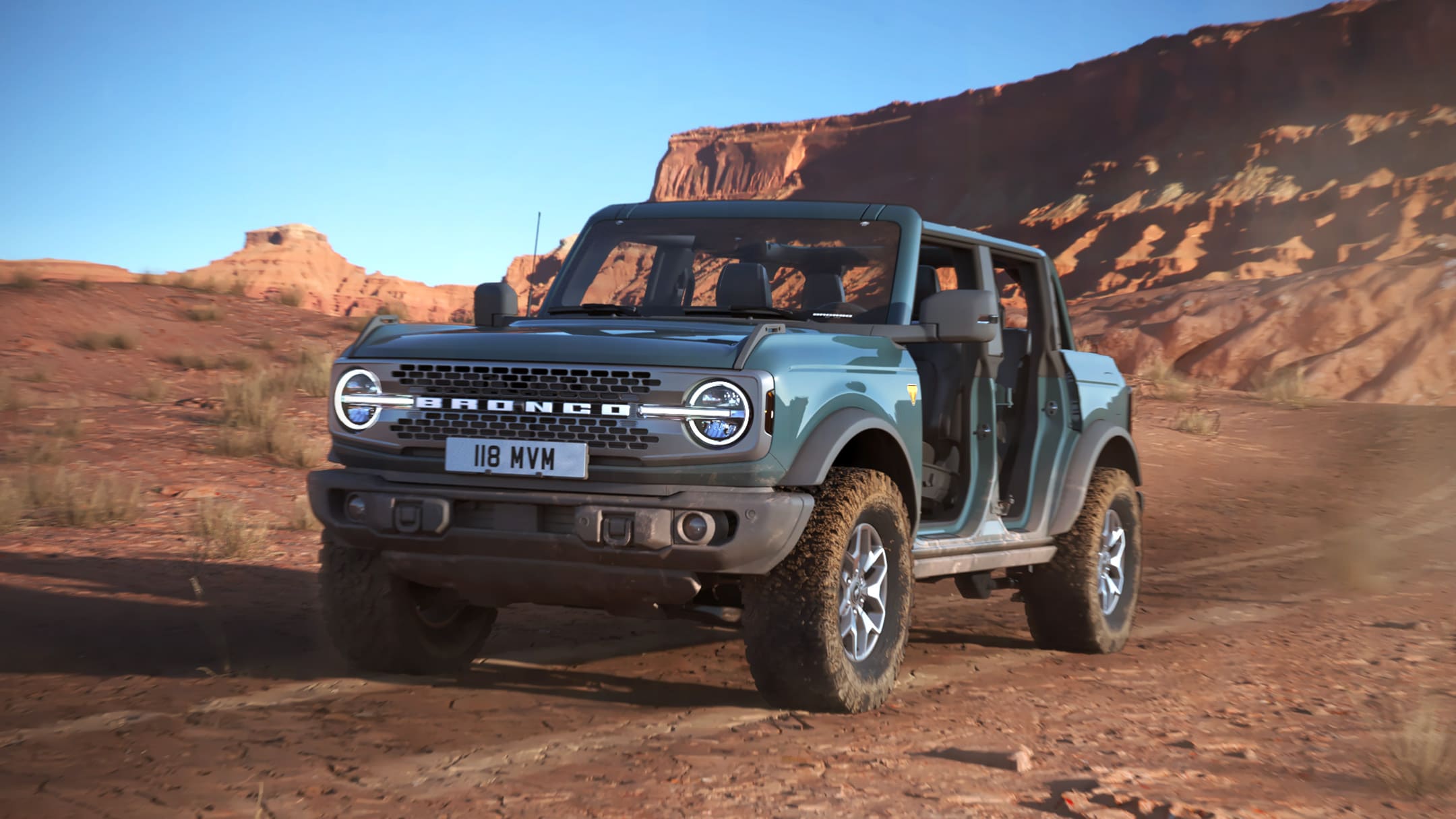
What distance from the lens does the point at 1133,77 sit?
6712 cm

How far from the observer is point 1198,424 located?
827 inches

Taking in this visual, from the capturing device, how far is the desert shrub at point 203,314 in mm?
22719

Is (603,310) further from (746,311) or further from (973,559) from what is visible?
(973,559)

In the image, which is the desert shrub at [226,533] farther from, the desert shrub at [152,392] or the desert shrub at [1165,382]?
the desert shrub at [1165,382]

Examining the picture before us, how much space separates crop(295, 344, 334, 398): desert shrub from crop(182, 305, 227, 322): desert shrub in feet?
11.5

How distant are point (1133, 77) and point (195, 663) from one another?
6729 centimetres

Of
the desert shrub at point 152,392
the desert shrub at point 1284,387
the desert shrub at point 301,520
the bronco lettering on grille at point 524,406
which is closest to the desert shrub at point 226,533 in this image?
the desert shrub at point 301,520

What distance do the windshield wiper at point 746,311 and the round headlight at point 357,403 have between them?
142 cm

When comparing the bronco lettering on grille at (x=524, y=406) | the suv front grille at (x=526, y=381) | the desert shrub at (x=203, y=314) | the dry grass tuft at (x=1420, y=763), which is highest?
the desert shrub at (x=203, y=314)

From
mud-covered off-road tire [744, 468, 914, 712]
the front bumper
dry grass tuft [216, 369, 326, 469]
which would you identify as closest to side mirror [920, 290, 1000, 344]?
mud-covered off-road tire [744, 468, 914, 712]

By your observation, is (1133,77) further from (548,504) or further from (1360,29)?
(548,504)

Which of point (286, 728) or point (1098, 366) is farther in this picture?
point (1098, 366)

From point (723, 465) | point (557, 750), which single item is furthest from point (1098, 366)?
point (557, 750)

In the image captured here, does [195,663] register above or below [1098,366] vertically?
below
